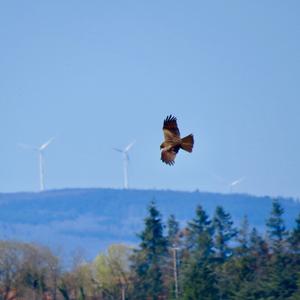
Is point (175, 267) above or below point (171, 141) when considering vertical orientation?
above

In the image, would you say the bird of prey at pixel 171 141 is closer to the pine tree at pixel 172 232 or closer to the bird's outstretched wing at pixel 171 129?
the bird's outstretched wing at pixel 171 129

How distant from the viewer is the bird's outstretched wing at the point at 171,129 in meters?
23.2

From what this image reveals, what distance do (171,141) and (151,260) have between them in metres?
81.1

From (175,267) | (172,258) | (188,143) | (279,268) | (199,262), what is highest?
(172,258)

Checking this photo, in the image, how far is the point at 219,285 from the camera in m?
80.6

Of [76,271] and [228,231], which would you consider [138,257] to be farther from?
[228,231]

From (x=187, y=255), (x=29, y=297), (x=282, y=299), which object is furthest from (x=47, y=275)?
(x=282, y=299)

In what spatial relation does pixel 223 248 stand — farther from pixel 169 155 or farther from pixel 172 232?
pixel 169 155

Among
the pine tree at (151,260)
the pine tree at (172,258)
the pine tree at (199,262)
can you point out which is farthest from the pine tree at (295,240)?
the pine tree at (151,260)

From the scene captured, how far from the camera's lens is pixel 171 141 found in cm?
2319

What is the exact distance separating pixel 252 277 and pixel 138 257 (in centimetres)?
2032

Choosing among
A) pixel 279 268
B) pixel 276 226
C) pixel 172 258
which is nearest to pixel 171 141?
pixel 279 268

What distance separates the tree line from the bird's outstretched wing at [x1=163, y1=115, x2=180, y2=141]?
165 feet

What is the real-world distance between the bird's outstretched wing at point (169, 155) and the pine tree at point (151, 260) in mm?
68876
